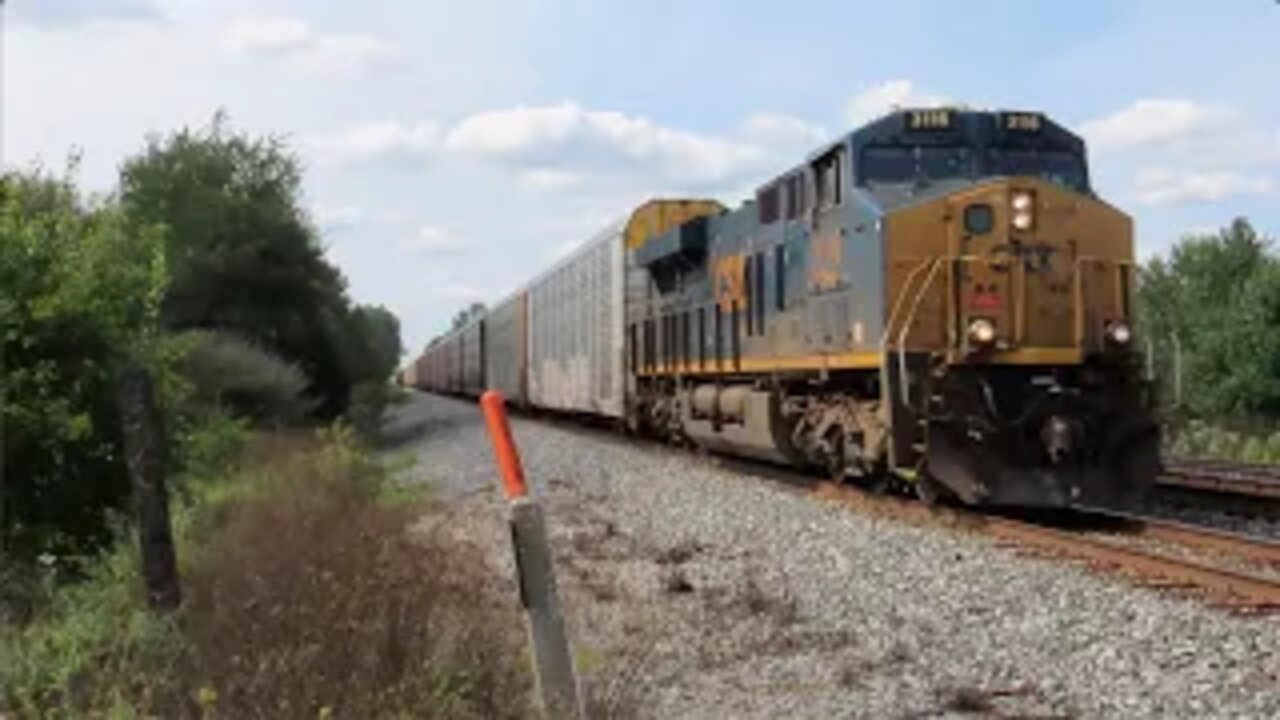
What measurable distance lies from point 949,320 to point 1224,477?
5.33 metres

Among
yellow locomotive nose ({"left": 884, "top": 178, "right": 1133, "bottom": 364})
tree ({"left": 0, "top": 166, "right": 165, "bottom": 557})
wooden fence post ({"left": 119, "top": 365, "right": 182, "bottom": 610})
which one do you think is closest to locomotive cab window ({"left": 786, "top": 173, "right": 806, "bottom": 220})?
yellow locomotive nose ({"left": 884, "top": 178, "right": 1133, "bottom": 364})

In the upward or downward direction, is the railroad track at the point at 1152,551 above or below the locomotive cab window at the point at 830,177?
below

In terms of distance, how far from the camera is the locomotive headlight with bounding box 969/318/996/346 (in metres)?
12.1

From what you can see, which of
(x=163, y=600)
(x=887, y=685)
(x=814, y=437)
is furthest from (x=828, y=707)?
(x=814, y=437)

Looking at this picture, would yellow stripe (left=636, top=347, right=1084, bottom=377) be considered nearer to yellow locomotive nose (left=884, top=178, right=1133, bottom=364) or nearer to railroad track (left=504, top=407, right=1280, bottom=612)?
yellow locomotive nose (left=884, top=178, right=1133, bottom=364)

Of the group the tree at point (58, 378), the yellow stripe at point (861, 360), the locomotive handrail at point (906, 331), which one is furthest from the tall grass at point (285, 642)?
the yellow stripe at point (861, 360)

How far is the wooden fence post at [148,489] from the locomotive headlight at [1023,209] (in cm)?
806

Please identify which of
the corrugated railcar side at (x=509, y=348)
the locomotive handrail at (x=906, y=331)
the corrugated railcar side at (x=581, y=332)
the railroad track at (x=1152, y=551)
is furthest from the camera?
the corrugated railcar side at (x=509, y=348)

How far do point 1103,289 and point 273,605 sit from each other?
8546mm

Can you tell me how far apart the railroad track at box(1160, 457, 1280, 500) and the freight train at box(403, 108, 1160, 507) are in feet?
4.22

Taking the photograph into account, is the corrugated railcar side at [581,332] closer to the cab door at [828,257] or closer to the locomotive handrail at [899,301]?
the cab door at [828,257]

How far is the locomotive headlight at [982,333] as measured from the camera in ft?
39.8

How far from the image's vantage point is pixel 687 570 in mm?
10039

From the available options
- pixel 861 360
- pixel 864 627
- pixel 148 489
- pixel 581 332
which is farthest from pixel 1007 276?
pixel 581 332
